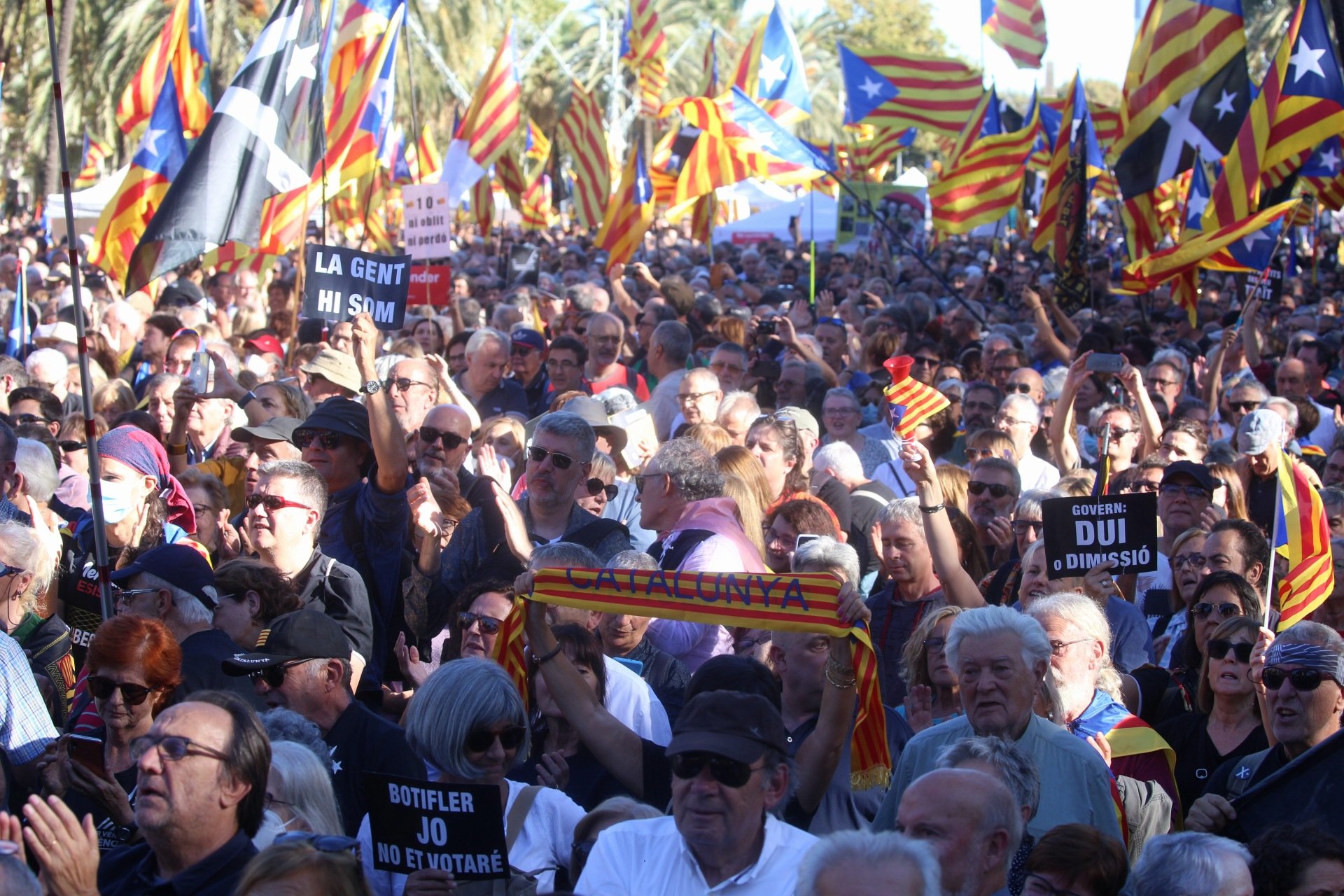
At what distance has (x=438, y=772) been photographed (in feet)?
12.8

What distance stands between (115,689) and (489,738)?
1.10 metres

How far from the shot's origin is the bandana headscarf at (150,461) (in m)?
6.25

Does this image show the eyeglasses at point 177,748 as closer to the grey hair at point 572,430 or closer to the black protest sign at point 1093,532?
the grey hair at point 572,430

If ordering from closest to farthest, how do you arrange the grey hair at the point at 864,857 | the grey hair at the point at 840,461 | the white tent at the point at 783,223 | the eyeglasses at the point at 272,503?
the grey hair at the point at 864,857
the eyeglasses at the point at 272,503
the grey hair at the point at 840,461
the white tent at the point at 783,223

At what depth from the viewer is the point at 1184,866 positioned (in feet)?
11.6

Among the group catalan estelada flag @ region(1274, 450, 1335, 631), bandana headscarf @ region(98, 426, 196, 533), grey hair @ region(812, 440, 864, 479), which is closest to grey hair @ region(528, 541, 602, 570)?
bandana headscarf @ region(98, 426, 196, 533)

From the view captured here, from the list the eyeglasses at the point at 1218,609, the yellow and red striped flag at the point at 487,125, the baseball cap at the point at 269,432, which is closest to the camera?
the eyeglasses at the point at 1218,609

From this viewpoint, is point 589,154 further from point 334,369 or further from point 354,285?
point 334,369

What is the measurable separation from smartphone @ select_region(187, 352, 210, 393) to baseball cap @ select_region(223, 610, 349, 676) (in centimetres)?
470

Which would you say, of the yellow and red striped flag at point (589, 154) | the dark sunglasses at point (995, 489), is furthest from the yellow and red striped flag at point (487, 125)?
the dark sunglasses at point (995, 489)

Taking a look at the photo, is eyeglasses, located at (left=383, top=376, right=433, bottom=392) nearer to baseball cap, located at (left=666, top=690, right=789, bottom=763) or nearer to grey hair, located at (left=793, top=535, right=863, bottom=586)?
Answer: grey hair, located at (left=793, top=535, right=863, bottom=586)

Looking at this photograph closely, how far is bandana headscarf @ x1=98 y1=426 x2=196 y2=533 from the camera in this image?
625 cm

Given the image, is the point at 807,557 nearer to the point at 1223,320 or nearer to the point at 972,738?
the point at 972,738

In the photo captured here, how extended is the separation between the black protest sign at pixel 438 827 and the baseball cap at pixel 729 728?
0.42 metres
